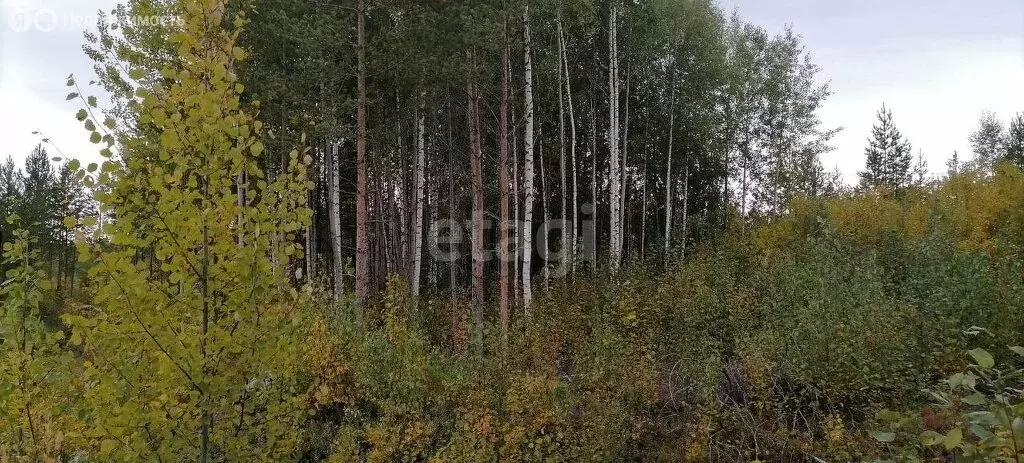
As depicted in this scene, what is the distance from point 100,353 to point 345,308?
232 inches

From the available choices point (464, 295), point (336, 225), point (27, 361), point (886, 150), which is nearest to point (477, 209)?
point (336, 225)

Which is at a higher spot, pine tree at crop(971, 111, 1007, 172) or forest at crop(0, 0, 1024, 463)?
pine tree at crop(971, 111, 1007, 172)

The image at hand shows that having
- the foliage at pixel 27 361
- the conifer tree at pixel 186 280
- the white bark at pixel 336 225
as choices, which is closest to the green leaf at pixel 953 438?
the conifer tree at pixel 186 280

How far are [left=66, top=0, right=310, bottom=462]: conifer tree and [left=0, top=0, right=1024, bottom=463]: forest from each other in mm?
17

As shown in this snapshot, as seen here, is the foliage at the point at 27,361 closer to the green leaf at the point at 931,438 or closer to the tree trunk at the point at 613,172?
the green leaf at the point at 931,438

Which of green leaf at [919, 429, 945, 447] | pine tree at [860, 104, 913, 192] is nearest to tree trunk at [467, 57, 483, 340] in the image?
green leaf at [919, 429, 945, 447]

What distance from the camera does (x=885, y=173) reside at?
93.2 feet

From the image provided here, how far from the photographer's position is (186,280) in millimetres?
2428

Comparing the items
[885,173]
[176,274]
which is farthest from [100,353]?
[885,173]

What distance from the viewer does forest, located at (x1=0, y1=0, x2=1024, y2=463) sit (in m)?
2.38

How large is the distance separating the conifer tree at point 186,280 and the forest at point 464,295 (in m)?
0.02

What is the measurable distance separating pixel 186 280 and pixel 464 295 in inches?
470

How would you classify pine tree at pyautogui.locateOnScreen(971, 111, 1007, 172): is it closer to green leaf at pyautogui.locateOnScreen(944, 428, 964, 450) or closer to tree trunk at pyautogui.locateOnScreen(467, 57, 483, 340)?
tree trunk at pyautogui.locateOnScreen(467, 57, 483, 340)

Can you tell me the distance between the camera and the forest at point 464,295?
2381mm
